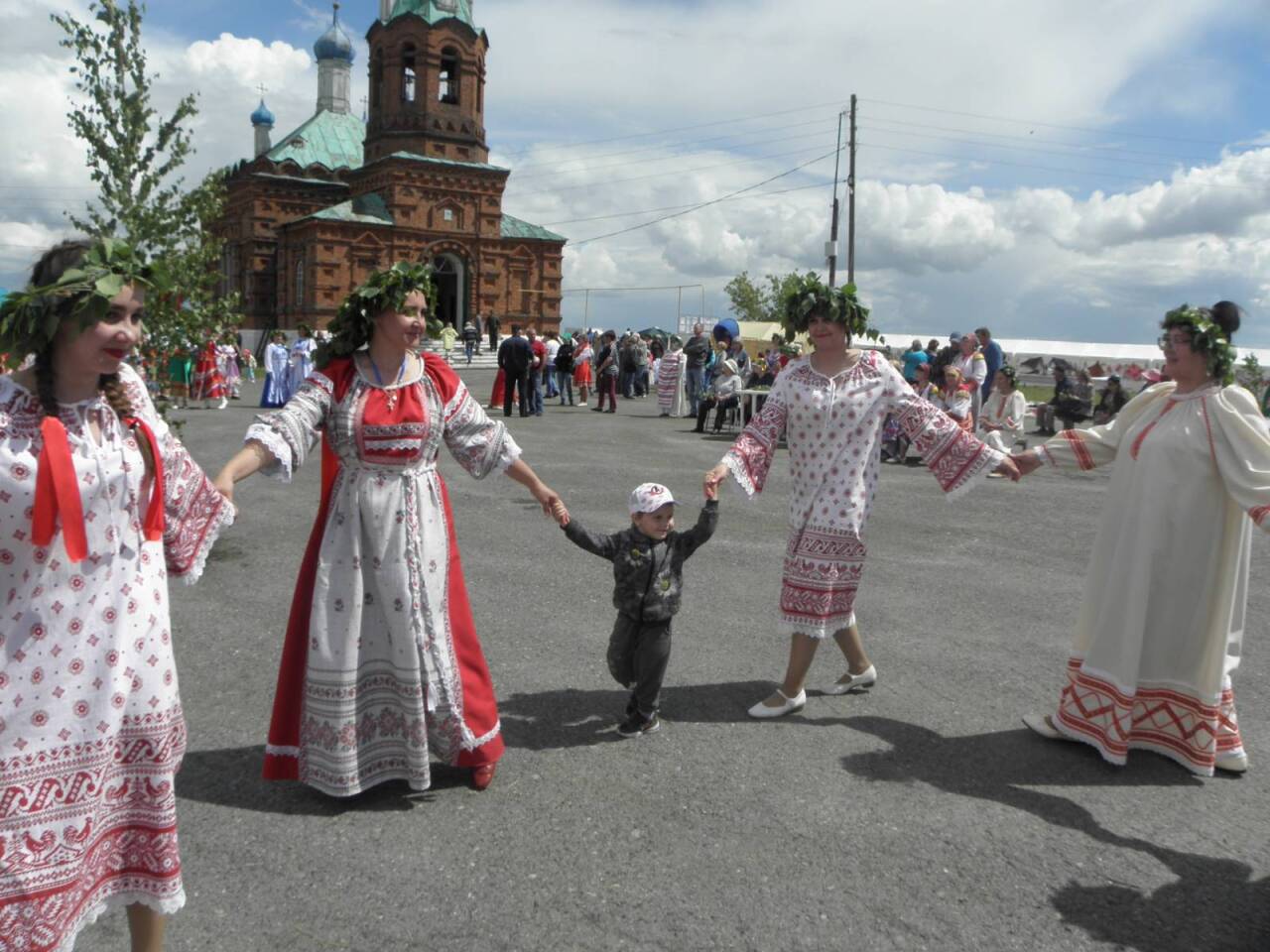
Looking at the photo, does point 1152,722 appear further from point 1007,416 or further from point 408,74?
point 408,74

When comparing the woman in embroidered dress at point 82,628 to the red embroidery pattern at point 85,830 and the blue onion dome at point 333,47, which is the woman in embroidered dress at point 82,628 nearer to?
the red embroidery pattern at point 85,830

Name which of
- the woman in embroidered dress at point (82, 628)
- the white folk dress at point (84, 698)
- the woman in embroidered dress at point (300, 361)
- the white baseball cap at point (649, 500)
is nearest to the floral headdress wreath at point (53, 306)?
the woman in embroidered dress at point (82, 628)

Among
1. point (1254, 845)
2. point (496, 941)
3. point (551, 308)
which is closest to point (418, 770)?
point (496, 941)

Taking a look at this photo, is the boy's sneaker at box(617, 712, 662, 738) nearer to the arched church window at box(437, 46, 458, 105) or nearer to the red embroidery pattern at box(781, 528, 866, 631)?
the red embroidery pattern at box(781, 528, 866, 631)

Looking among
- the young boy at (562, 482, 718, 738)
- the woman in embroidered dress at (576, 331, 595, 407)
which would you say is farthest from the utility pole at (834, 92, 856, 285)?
the young boy at (562, 482, 718, 738)

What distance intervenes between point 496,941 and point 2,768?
4.79 feet

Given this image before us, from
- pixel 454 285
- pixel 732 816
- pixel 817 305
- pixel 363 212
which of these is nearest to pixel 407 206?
pixel 363 212

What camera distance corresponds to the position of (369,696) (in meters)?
3.86

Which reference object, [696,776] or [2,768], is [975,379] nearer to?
[696,776]

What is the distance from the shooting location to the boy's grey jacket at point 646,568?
4.45 meters

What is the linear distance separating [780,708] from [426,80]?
1828 inches

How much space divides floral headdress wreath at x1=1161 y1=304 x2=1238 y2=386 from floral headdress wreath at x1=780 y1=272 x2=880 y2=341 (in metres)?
1.38

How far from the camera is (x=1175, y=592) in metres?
4.48

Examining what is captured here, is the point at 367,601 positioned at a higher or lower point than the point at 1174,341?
lower
